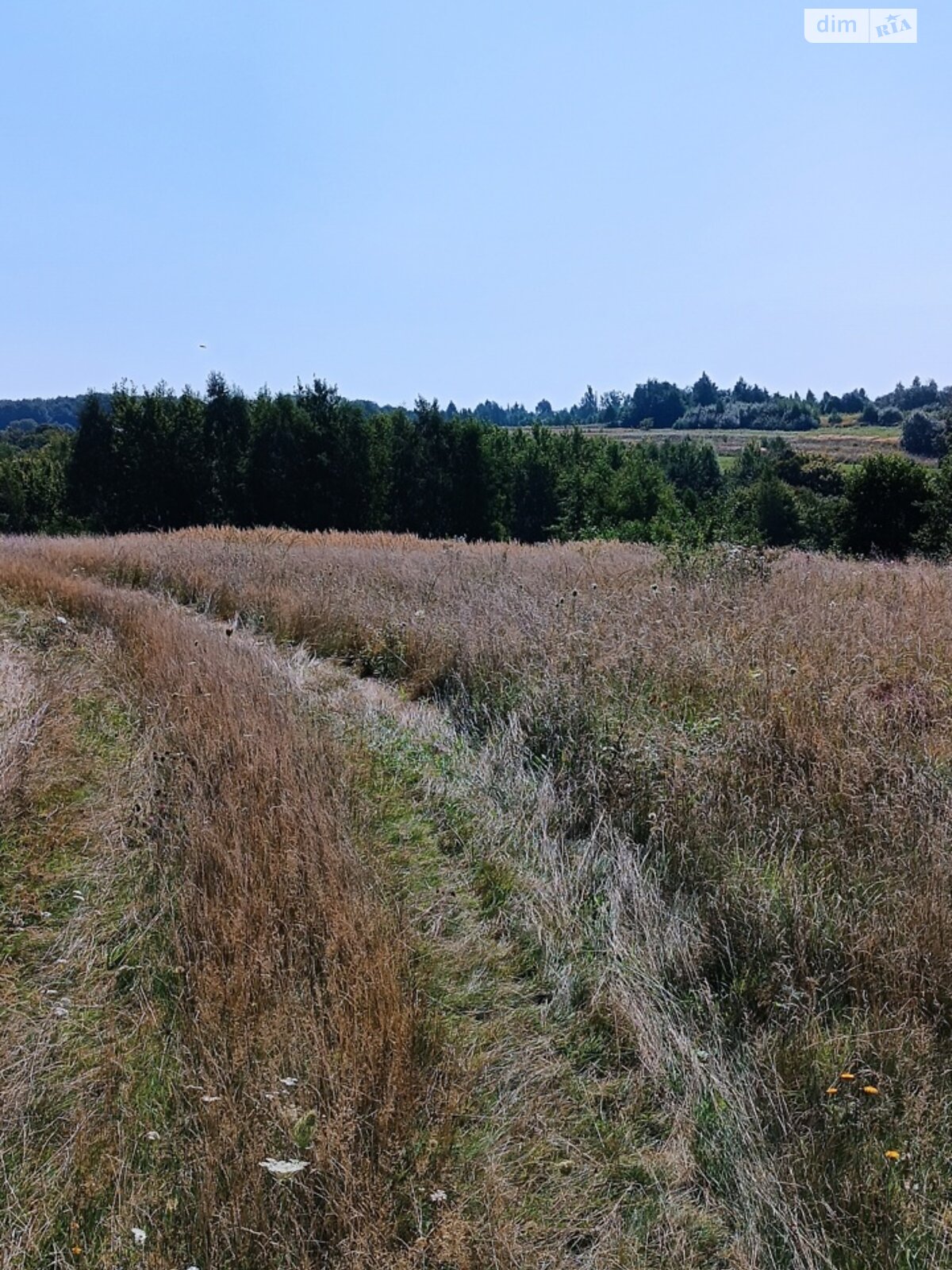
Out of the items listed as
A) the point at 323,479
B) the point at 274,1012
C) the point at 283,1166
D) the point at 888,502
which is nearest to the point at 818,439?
the point at 888,502

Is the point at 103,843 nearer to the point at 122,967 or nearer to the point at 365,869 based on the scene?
the point at 122,967

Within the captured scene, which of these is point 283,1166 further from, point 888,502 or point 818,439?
point 818,439

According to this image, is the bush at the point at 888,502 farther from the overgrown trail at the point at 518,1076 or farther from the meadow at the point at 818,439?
the meadow at the point at 818,439

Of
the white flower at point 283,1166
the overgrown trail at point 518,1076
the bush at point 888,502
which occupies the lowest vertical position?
the overgrown trail at point 518,1076

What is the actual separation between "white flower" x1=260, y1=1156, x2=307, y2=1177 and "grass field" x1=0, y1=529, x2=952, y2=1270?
0.08 feet

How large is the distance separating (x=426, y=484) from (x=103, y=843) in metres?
32.4

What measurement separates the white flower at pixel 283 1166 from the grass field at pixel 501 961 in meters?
0.02

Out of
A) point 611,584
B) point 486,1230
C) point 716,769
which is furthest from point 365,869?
point 611,584

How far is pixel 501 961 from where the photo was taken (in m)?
2.43

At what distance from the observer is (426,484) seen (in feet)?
112

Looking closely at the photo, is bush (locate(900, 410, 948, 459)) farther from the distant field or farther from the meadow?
the distant field

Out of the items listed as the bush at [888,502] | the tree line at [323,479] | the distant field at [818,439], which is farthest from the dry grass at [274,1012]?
the distant field at [818,439]

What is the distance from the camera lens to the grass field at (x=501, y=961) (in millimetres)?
1555

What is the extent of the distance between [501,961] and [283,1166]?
105 centimetres
